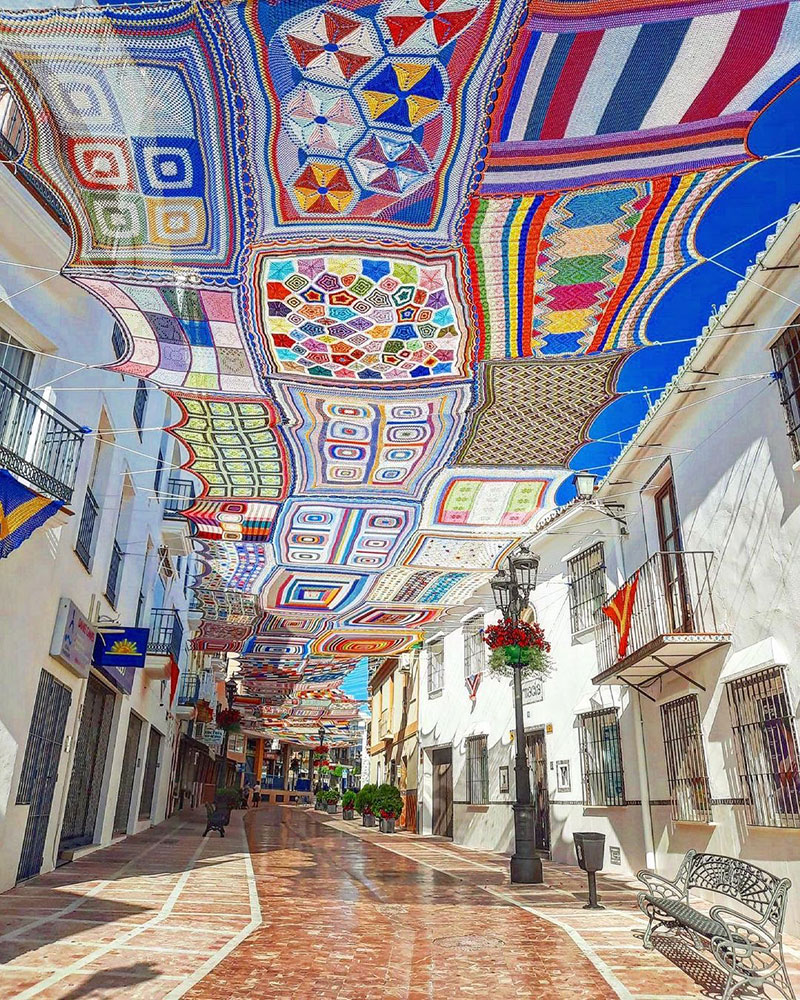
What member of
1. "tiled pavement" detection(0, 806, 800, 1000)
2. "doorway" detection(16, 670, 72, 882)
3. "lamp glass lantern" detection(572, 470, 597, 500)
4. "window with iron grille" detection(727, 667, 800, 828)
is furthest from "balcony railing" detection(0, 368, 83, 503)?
"window with iron grille" detection(727, 667, 800, 828)

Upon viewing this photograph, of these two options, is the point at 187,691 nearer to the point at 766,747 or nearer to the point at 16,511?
the point at 16,511

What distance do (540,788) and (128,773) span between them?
8.24 metres

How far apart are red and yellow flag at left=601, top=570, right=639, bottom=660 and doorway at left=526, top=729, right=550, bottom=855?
451 cm

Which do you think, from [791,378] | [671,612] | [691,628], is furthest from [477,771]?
[791,378]

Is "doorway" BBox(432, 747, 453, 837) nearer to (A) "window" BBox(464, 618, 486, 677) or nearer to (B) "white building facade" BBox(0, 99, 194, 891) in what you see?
(A) "window" BBox(464, 618, 486, 677)

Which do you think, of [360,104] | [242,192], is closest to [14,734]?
[242,192]

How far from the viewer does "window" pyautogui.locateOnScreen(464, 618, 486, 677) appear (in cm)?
1781

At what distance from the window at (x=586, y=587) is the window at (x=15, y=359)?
952cm

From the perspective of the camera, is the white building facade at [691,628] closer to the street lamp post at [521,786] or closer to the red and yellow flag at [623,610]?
the red and yellow flag at [623,610]

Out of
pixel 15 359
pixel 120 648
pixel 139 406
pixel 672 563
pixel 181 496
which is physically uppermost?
pixel 139 406

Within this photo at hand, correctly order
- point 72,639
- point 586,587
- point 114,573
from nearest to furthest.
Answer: point 72,639 < point 114,573 < point 586,587

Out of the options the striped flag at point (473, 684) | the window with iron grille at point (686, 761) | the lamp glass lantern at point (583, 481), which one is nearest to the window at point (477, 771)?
the striped flag at point (473, 684)

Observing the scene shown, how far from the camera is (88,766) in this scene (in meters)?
11.4

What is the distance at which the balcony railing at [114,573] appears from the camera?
1214 centimetres
